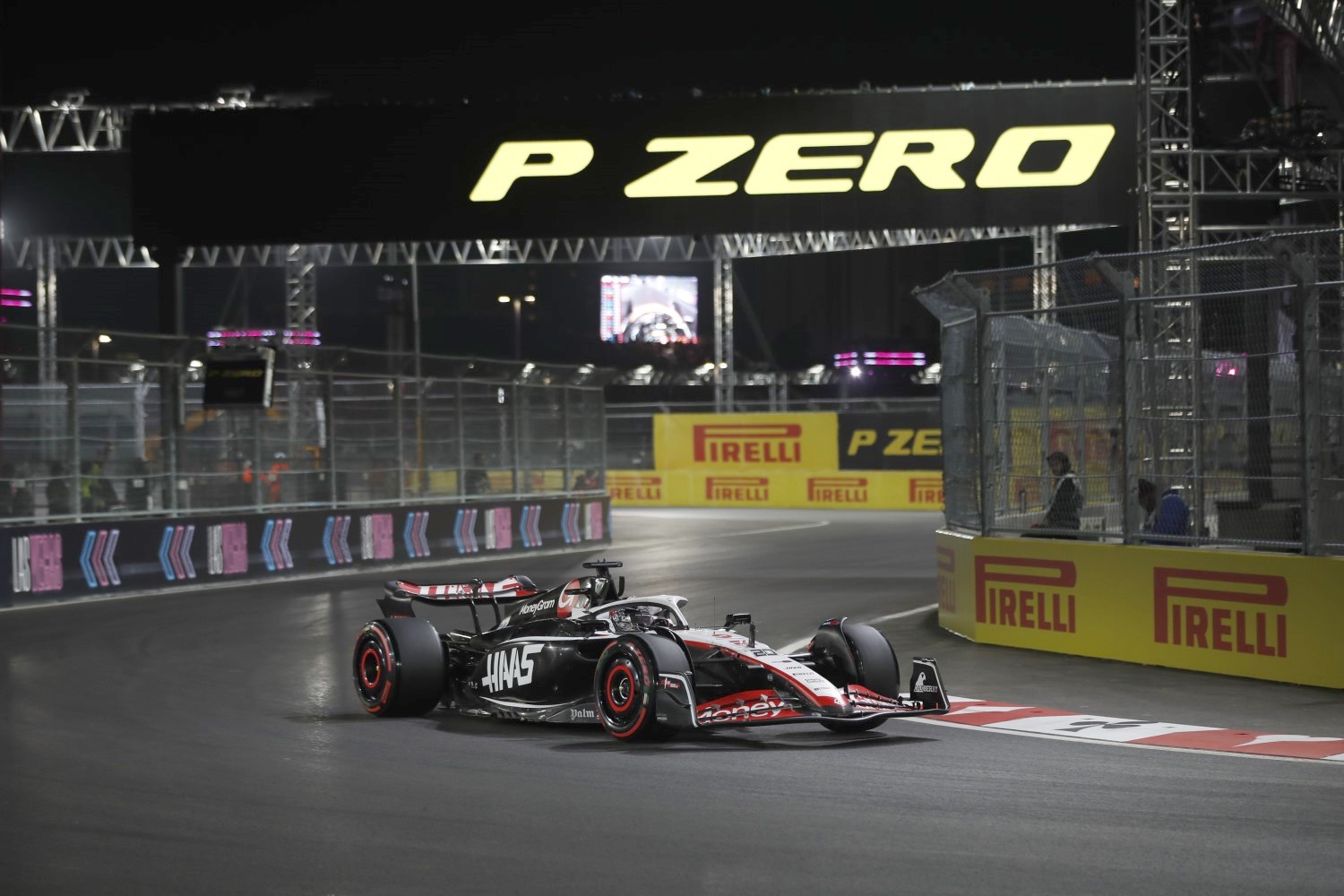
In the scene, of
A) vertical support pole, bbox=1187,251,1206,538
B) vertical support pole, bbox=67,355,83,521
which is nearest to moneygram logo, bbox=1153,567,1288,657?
vertical support pole, bbox=1187,251,1206,538

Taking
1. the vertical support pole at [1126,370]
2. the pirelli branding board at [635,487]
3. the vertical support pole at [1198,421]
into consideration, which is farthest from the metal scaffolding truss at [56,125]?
the vertical support pole at [1198,421]

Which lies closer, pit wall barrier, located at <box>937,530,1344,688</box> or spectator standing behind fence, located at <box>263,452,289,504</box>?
pit wall barrier, located at <box>937,530,1344,688</box>

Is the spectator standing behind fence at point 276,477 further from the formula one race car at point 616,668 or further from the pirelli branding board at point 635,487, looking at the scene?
the pirelli branding board at point 635,487

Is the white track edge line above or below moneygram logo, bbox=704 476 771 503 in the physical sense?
below

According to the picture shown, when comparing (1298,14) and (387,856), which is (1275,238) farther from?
(1298,14)

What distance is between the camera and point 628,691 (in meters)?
8.94

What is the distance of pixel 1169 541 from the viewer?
1224 centimetres

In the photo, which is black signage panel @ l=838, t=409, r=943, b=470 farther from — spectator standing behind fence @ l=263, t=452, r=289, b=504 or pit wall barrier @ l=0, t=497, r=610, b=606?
spectator standing behind fence @ l=263, t=452, r=289, b=504

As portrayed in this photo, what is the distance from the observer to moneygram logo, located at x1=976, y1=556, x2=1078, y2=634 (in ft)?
42.8

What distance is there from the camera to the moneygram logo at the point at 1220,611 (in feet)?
36.8

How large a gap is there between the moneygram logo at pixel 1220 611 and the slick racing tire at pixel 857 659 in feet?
10.7

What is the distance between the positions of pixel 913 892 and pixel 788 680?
10.2 ft

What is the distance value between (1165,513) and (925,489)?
1039 inches

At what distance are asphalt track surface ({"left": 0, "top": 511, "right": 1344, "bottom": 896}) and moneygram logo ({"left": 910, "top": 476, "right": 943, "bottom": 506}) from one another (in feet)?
84.2
